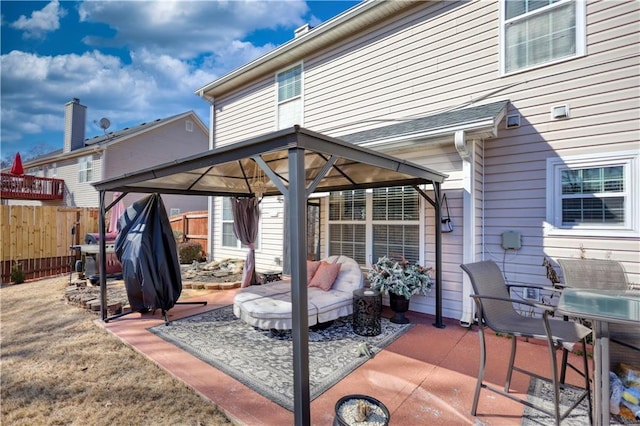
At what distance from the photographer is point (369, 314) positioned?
4.06m

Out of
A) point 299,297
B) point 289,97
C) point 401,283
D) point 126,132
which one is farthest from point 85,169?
point 299,297

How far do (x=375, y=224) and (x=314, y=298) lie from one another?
2052mm

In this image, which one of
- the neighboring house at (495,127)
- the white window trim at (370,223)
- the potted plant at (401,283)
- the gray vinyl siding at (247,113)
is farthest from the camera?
the gray vinyl siding at (247,113)

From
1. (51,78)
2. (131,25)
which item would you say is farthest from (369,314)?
(51,78)

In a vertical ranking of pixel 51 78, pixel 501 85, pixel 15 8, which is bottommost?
pixel 501 85

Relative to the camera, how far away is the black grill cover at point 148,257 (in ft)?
15.3

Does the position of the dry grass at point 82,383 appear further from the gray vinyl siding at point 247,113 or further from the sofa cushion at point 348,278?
the gray vinyl siding at point 247,113

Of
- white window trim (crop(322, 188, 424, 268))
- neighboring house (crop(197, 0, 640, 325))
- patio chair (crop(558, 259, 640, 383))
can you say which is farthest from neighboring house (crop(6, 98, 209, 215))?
patio chair (crop(558, 259, 640, 383))

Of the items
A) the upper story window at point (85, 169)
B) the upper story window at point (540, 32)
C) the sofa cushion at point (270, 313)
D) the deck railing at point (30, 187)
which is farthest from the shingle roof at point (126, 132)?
the upper story window at point (540, 32)

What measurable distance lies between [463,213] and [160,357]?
180 inches

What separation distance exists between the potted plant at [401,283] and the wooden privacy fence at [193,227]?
23.9 ft

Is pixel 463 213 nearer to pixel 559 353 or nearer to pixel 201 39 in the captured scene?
pixel 559 353

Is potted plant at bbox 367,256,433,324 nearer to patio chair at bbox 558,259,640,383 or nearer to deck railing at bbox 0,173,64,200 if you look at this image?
patio chair at bbox 558,259,640,383

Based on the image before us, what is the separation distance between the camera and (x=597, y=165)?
12.9ft
